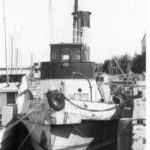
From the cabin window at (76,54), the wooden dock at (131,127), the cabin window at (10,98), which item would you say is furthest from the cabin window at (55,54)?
the cabin window at (10,98)

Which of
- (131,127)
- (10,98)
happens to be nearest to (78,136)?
(131,127)

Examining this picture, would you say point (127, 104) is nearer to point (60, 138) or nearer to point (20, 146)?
point (60, 138)

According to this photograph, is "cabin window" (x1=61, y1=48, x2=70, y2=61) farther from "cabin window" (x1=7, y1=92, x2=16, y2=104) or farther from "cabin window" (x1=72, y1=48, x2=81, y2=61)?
"cabin window" (x1=7, y1=92, x2=16, y2=104)

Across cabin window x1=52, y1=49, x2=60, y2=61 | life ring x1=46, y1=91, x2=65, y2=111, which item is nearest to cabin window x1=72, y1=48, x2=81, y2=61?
cabin window x1=52, y1=49, x2=60, y2=61

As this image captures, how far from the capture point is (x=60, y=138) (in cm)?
1065

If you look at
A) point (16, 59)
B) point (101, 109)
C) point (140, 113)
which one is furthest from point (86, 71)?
point (16, 59)

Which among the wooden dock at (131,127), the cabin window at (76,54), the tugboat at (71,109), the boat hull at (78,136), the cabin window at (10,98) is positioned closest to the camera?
the wooden dock at (131,127)

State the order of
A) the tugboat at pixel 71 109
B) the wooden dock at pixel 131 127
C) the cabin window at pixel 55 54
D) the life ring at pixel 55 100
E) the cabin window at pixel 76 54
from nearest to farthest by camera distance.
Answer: the wooden dock at pixel 131 127
the life ring at pixel 55 100
the tugboat at pixel 71 109
the cabin window at pixel 76 54
the cabin window at pixel 55 54

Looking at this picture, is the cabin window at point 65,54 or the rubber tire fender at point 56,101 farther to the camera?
the cabin window at point 65,54

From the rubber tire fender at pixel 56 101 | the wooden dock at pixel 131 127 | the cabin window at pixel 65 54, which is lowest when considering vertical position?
the wooden dock at pixel 131 127

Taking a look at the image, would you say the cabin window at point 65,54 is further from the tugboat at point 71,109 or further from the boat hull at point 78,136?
the boat hull at point 78,136

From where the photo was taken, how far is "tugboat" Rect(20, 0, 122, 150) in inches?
414

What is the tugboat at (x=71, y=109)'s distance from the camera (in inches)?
414

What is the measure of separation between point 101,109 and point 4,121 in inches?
217
